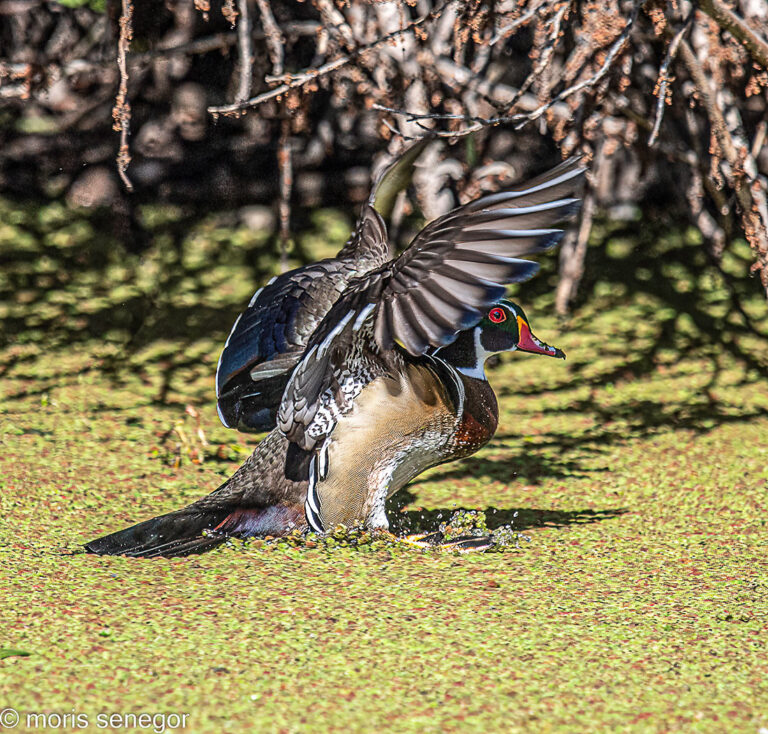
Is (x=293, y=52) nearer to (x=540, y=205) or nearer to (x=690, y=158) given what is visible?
(x=690, y=158)

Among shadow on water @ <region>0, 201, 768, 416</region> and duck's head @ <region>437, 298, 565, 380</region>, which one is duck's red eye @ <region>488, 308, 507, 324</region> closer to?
duck's head @ <region>437, 298, 565, 380</region>

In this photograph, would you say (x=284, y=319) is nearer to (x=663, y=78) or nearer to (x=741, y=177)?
(x=663, y=78)

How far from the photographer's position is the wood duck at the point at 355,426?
2.66 m

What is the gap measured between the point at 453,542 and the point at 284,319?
2.55 feet

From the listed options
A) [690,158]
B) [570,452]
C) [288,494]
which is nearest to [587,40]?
[690,158]

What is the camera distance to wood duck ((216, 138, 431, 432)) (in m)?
3.02

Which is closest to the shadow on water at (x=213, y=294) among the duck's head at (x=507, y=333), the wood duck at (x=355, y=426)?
the duck's head at (x=507, y=333)

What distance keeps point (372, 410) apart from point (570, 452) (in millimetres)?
1126

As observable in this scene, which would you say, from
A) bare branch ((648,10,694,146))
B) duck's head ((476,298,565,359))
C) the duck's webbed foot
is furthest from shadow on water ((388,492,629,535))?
bare branch ((648,10,694,146))

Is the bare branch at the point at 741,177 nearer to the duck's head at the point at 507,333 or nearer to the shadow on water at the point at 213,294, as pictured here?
the duck's head at the point at 507,333

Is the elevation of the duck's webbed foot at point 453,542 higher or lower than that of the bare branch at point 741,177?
lower

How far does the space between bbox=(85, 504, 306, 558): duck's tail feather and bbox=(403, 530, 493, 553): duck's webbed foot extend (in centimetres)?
32

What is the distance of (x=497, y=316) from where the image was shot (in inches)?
124

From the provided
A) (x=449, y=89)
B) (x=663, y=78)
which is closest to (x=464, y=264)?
(x=663, y=78)
